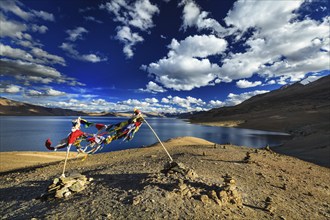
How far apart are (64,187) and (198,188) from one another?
656 cm

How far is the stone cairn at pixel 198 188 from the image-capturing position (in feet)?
33.4

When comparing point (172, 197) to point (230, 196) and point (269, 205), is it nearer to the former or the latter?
point (230, 196)

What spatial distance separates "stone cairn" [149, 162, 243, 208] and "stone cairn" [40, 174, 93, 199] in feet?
12.0

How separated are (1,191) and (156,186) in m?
10.1

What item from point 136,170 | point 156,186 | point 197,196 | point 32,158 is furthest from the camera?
point 32,158

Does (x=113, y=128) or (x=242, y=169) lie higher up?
(x=113, y=128)

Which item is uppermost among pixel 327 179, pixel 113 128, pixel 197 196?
pixel 113 128

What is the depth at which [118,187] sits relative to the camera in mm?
11789

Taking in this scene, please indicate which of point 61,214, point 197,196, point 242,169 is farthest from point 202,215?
point 242,169

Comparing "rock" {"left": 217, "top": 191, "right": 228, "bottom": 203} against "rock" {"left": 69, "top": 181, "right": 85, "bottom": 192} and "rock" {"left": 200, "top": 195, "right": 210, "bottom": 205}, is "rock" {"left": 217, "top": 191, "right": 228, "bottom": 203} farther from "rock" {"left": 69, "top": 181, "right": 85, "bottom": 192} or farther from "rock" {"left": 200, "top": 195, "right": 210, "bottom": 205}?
"rock" {"left": 69, "top": 181, "right": 85, "bottom": 192}

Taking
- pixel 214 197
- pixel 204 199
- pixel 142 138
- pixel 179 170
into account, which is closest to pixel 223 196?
pixel 214 197

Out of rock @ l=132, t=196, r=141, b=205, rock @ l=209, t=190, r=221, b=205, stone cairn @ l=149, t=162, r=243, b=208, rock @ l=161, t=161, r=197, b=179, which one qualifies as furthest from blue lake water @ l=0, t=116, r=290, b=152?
rock @ l=209, t=190, r=221, b=205

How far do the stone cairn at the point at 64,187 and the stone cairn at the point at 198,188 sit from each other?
365cm

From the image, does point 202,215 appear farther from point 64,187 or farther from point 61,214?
point 64,187
